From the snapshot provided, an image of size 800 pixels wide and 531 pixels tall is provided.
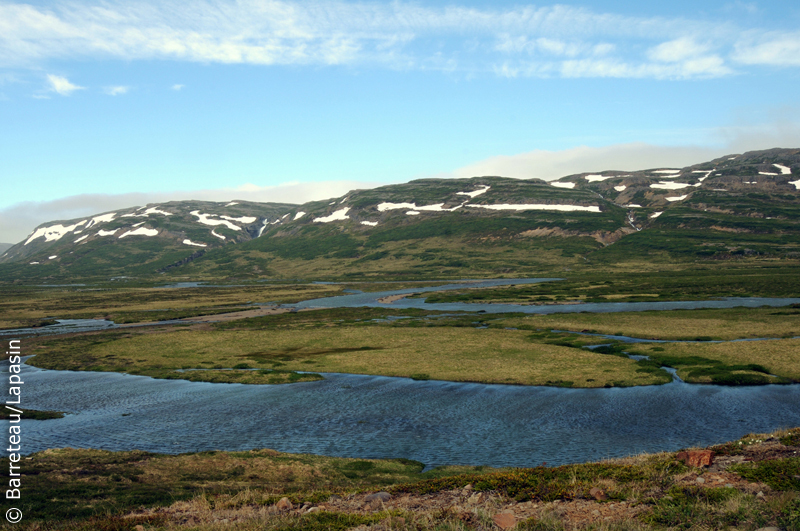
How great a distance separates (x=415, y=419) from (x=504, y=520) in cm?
2268

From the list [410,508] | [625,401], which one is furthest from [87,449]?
[625,401]

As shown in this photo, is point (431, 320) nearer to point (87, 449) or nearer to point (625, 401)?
point (625, 401)

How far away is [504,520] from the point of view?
15242mm

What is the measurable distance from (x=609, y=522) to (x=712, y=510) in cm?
301

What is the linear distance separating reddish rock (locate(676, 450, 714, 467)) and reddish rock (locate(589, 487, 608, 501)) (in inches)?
195

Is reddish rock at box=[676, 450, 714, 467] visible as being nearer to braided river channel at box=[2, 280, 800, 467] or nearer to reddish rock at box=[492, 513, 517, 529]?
braided river channel at box=[2, 280, 800, 467]

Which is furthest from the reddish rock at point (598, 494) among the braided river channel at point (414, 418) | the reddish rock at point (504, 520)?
the braided river channel at point (414, 418)

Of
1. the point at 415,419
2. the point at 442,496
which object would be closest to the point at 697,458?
the point at 442,496

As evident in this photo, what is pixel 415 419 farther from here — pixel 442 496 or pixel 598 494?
pixel 598 494

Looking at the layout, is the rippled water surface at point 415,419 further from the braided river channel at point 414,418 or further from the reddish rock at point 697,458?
the reddish rock at point 697,458

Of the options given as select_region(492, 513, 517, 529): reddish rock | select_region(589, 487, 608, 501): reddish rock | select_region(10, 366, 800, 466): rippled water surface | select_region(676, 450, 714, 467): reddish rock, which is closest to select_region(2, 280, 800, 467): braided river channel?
select_region(10, 366, 800, 466): rippled water surface

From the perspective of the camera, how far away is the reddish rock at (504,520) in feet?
48.8

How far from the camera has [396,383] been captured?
48.9 meters

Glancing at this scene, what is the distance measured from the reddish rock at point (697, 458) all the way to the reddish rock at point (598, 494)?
4949 millimetres
